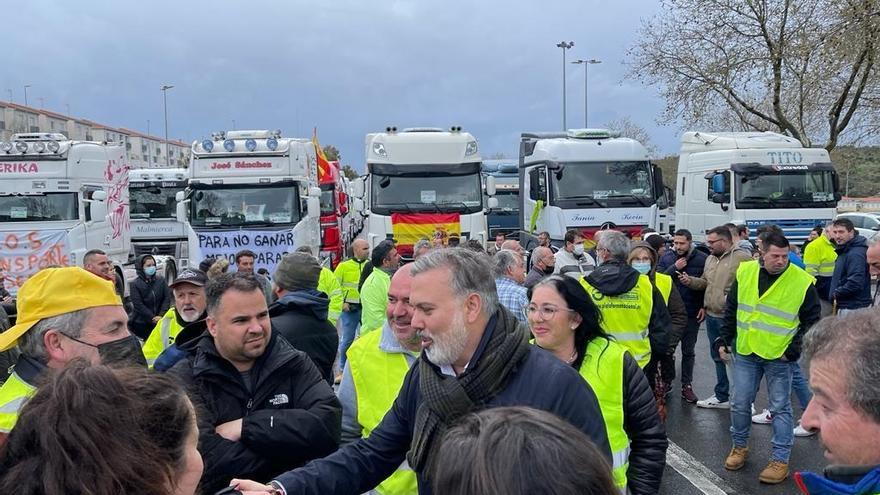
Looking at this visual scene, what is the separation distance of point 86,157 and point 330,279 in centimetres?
1065

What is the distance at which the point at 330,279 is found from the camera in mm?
8312

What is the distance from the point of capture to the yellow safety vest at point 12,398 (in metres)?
2.35

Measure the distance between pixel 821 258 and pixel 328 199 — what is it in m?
16.6

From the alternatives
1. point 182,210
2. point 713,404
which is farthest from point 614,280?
point 182,210

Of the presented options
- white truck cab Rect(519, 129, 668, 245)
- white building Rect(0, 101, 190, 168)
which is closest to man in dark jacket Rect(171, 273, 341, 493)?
white truck cab Rect(519, 129, 668, 245)

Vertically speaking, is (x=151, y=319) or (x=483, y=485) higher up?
(x=483, y=485)

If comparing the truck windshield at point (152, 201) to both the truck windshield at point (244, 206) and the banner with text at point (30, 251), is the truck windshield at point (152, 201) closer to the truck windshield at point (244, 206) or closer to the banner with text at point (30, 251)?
the banner with text at point (30, 251)

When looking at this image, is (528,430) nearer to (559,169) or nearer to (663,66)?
(559,169)

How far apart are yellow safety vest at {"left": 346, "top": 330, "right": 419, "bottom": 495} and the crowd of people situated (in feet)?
0.03

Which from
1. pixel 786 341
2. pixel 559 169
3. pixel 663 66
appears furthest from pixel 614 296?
pixel 663 66

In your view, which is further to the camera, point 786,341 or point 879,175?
point 879,175

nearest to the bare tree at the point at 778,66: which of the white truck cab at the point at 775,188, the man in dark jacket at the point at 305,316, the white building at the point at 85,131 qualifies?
the white truck cab at the point at 775,188

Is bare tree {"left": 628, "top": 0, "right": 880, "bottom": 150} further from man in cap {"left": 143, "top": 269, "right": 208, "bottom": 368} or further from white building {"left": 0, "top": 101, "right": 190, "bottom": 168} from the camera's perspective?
white building {"left": 0, "top": 101, "right": 190, "bottom": 168}

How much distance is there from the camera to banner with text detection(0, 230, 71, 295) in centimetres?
1494
